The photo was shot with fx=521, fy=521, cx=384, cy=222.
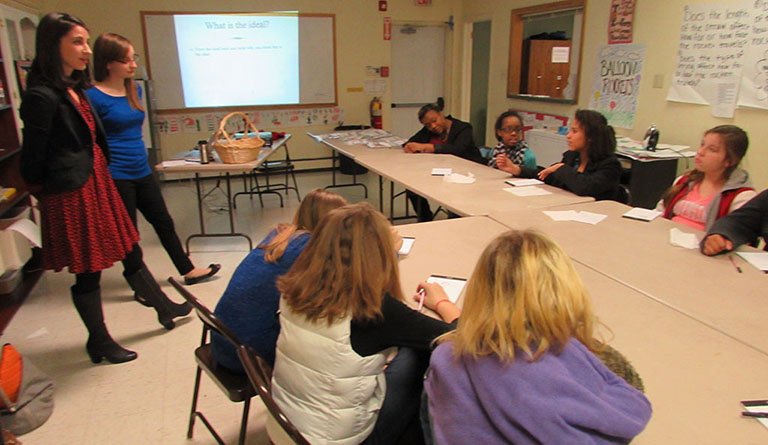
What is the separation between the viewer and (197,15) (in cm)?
608

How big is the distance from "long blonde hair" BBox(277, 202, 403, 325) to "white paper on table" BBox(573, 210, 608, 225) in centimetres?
140

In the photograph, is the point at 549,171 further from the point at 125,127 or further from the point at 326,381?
the point at 125,127

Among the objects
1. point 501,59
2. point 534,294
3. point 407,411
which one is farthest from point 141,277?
point 501,59

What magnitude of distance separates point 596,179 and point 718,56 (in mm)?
2016

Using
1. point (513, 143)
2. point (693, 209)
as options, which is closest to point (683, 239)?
point (693, 209)

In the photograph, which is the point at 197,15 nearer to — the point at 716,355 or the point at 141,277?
the point at 141,277

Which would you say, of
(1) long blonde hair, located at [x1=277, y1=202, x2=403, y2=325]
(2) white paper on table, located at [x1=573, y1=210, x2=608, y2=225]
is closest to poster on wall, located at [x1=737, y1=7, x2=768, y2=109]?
(2) white paper on table, located at [x1=573, y1=210, x2=608, y2=225]

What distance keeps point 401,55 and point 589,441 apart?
6793 mm

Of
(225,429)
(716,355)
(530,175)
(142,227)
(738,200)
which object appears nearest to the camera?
(716,355)

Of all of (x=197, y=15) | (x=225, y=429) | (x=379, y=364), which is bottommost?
(x=225, y=429)

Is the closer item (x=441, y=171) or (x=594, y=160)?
(x=594, y=160)

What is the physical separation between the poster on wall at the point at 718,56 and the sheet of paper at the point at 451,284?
10.6 feet

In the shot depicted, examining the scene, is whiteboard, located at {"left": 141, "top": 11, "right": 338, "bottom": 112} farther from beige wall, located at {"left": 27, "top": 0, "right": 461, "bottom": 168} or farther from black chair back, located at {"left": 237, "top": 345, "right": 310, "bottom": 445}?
black chair back, located at {"left": 237, "top": 345, "right": 310, "bottom": 445}

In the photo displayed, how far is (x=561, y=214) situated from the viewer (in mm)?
2504
